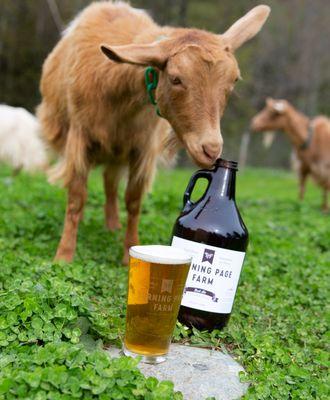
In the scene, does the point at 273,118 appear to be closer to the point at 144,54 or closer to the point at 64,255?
the point at 64,255

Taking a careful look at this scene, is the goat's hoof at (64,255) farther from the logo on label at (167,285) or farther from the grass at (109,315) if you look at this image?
the logo on label at (167,285)

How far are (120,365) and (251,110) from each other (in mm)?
22908

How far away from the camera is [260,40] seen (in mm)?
25297

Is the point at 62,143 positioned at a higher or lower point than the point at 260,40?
lower

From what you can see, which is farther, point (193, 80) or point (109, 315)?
point (193, 80)

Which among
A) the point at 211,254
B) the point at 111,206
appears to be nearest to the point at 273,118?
the point at 111,206

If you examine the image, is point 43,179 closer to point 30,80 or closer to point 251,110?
point 30,80

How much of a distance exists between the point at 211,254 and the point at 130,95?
5.70 feet

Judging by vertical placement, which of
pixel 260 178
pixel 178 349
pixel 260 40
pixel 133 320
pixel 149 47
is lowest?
pixel 260 178

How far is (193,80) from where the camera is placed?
3.63m

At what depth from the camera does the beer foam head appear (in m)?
2.64

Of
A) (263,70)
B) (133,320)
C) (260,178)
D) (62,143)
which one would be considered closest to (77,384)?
(133,320)

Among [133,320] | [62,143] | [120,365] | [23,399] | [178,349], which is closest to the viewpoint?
[23,399]

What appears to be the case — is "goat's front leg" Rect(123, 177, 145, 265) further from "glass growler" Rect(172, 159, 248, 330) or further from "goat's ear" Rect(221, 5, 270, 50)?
"glass growler" Rect(172, 159, 248, 330)
